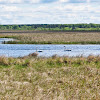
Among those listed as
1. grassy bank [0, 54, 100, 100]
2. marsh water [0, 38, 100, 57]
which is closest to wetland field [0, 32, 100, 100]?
grassy bank [0, 54, 100, 100]

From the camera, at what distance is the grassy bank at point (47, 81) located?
10.7 m

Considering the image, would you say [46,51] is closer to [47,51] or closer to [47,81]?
[47,51]

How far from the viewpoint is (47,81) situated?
1351 cm

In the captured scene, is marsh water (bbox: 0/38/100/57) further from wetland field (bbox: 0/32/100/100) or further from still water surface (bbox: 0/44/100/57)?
wetland field (bbox: 0/32/100/100)

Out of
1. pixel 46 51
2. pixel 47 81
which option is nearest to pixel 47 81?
pixel 47 81

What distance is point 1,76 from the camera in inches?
578

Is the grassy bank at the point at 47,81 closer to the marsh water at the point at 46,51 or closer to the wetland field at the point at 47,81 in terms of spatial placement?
the wetland field at the point at 47,81

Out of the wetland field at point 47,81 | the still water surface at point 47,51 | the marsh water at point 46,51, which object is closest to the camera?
the wetland field at point 47,81

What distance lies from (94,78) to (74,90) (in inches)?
119

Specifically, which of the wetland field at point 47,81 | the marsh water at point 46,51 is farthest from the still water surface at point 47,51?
the wetland field at point 47,81

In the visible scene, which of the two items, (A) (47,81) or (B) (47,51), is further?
(B) (47,51)

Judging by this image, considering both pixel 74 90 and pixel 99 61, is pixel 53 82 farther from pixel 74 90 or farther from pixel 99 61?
pixel 99 61

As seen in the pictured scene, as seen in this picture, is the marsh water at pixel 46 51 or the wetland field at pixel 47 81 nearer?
the wetland field at pixel 47 81

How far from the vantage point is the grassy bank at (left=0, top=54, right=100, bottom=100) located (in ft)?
35.1
